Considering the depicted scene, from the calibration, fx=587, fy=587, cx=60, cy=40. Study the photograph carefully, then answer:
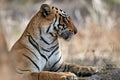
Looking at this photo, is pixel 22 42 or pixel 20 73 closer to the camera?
pixel 20 73

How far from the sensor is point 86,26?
10055mm

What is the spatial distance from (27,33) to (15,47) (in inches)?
6.4

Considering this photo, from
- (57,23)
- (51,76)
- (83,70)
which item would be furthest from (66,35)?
(51,76)

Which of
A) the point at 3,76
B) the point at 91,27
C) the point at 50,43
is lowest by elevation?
the point at 3,76

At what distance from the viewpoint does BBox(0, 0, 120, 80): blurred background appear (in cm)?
826

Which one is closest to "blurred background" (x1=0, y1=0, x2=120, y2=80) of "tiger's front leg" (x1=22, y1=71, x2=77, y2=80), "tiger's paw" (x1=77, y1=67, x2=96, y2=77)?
"tiger's paw" (x1=77, y1=67, x2=96, y2=77)

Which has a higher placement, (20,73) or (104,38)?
(104,38)

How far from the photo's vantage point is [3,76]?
7.44ft

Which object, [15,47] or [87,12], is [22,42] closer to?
[15,47]

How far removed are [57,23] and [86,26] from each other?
5058mm

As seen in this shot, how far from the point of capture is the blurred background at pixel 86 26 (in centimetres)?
826

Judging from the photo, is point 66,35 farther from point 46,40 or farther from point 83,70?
point 83,70

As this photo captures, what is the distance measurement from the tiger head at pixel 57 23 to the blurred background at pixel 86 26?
7.42 feet

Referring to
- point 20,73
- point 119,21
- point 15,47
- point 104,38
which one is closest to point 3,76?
point 20,73
